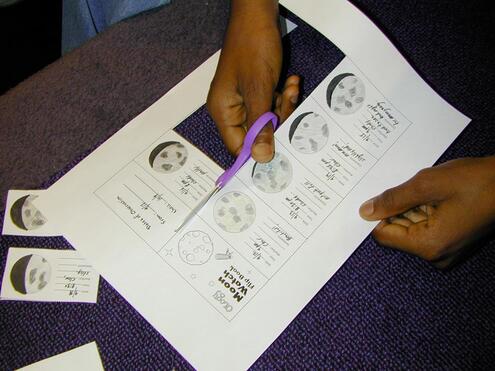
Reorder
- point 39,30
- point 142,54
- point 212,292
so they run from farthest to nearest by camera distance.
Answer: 1. point 39,30
2. point 142,54
3. point 212,292

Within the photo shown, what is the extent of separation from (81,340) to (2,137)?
273 millimetres

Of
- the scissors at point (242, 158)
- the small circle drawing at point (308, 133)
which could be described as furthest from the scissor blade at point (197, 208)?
the small circle drawing at point (308, 133)

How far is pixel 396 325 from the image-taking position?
501mm

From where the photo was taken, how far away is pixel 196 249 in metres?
0.49

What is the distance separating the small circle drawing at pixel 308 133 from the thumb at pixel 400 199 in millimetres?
91

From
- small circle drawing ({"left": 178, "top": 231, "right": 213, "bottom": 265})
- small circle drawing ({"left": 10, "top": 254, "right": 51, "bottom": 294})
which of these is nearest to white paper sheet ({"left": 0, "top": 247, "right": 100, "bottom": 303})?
small circle drawing ({"left": 10, "top": 254, "right": 51, "bottom": 294})

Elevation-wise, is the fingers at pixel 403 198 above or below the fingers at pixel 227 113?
above

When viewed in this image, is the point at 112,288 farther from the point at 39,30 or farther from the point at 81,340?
the point at 39,30

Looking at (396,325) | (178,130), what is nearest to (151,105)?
(178,130)

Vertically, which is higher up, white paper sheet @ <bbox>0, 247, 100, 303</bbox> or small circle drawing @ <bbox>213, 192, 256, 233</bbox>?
small circle drawing @ <bbox>213, 192, 256, 233</bbox>

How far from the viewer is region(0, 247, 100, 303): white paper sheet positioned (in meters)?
0.50

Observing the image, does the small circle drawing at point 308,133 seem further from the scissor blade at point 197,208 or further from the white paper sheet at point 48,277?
the white paper sheet at point 48,277

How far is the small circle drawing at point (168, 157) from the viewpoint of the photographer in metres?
0.53

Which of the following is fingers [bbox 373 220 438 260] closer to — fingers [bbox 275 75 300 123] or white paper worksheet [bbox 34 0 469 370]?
white paper worksheet [bbox 34 0 469 370]
